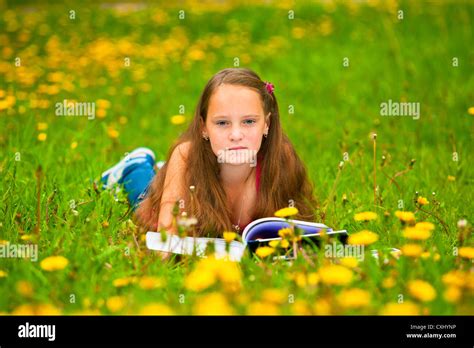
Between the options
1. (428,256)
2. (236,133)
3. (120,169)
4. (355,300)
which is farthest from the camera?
(120,169)

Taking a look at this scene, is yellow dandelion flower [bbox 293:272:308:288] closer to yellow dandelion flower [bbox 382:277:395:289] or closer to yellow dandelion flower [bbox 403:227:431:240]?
yellow dandelion flower [bbox 382:277:395:289]

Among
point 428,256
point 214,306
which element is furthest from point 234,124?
point 214,306

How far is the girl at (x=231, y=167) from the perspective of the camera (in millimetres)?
2553

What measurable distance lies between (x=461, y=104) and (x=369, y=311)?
3181 mm

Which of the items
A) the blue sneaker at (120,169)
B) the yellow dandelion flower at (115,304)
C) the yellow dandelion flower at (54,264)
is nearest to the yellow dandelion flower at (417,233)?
the yellow dandelion flower at (115,304)

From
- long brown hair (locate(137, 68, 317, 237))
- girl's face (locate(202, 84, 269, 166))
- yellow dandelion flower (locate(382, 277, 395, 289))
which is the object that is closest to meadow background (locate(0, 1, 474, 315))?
yellow dandelion flower (locate(382, 277, 395, 289))

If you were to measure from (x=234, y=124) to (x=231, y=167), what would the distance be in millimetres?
284

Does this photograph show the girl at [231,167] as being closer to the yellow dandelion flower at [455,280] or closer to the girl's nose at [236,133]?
the girl's nose at [236,133]

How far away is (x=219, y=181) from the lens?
9.07ft

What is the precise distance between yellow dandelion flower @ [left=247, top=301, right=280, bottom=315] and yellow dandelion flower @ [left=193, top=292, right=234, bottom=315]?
0.17ft

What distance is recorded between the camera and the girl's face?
99.5 inches

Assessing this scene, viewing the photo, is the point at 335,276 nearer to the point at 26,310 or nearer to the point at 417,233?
the point at 417,233
